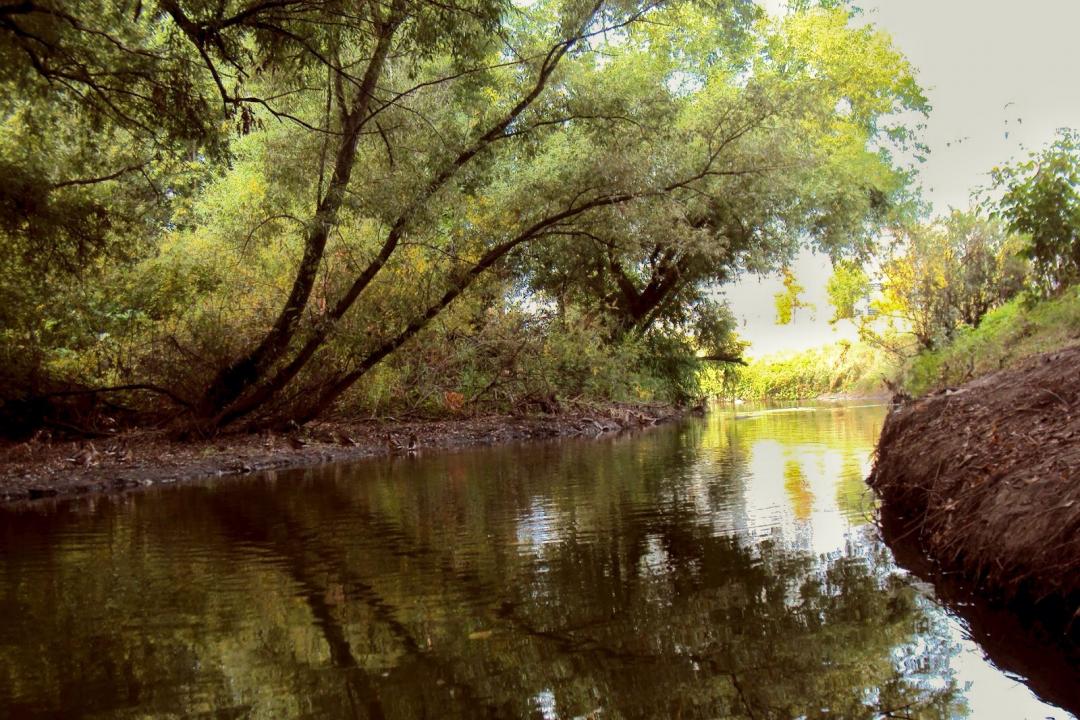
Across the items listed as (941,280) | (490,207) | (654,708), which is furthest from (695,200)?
(654,708)

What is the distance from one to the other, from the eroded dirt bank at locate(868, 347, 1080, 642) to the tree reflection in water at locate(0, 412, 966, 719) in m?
0.45

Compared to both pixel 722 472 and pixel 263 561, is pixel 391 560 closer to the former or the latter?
pixel 263 561

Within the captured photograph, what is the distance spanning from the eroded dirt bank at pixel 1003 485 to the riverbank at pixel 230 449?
9.58 meters

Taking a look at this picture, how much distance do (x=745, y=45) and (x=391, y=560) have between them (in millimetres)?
31718

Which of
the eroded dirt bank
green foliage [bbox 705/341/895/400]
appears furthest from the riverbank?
green foliage [bbox 705/341/895/400]

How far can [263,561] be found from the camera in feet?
21.6

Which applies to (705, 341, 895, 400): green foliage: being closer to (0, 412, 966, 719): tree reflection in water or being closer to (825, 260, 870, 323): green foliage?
(825, 260, 870, 323): green foliage

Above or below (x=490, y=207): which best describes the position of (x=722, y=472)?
below

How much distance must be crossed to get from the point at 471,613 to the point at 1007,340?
11.0m

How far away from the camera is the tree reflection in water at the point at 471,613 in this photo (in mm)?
3648

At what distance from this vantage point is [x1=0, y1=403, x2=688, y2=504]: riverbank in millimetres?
11914

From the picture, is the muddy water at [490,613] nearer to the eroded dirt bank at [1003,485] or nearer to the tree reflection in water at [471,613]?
the tree reflection in water at [471,613]

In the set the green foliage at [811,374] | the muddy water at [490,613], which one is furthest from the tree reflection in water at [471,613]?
the green foliage at [811,374]

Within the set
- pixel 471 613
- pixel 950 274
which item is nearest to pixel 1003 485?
pixel 471 613
